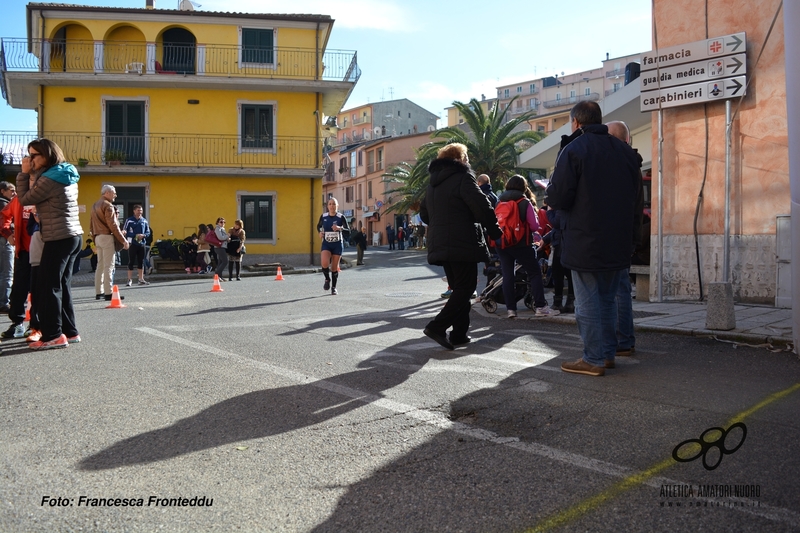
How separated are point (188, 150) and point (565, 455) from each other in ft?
97.2

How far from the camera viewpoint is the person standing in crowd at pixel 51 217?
268 inches

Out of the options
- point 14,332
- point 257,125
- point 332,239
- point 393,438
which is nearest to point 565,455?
point 393,438

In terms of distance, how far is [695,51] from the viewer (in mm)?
10094

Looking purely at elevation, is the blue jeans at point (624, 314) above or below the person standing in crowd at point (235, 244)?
below

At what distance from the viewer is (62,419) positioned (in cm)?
430

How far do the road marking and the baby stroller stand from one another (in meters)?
4.24

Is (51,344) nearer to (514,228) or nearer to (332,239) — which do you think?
(514,228)

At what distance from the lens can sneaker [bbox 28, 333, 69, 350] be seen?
22.7ft

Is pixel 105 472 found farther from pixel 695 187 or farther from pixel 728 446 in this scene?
pixel 695 187

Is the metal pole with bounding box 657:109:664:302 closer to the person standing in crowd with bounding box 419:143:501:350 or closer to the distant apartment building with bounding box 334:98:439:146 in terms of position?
the person standing in crowd with bounding box 419:143:501:350

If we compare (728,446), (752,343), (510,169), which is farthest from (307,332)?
(510,169)

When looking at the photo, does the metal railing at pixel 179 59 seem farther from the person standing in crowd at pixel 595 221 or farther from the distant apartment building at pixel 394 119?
the distant apartment building at pixel 394 119

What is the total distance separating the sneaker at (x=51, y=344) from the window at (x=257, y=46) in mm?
26360

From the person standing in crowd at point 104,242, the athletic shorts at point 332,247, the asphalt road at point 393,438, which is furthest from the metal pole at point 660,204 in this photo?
the person standing in crowd at point 104,242
